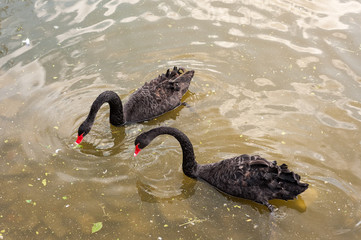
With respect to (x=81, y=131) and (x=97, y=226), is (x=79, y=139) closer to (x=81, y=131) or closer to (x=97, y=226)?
(x=81, y=131)

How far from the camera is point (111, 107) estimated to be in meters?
5.87

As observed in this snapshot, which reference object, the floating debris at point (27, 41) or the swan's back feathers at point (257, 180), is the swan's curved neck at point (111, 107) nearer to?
the swan's back feathers at point (257, 180)

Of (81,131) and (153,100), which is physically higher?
(81,131)

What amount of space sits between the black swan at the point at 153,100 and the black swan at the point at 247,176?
115cm

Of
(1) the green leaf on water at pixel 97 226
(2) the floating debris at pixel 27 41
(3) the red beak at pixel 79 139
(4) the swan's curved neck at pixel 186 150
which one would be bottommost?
(1) the green leaf on water at pixel 97 226

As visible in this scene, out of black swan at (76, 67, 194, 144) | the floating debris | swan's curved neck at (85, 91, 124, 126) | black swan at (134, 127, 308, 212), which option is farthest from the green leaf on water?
the floating debris

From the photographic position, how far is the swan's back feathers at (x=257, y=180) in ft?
15.1

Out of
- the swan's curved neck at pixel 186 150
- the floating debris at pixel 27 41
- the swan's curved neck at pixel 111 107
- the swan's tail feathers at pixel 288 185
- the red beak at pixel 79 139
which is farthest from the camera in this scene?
the floating debris at pixel 27 41

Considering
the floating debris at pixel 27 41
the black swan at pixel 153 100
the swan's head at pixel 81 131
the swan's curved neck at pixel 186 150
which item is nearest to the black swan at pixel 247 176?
the swan's curved neck at pixel 186 150

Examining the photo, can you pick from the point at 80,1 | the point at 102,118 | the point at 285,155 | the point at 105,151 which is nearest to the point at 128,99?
the point at 102,118

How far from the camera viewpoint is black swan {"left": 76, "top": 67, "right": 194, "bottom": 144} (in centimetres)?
602

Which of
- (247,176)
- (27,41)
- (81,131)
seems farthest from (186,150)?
(27,41)

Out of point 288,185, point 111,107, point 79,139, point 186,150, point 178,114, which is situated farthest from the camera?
point 178,114

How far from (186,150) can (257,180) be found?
910 mm
